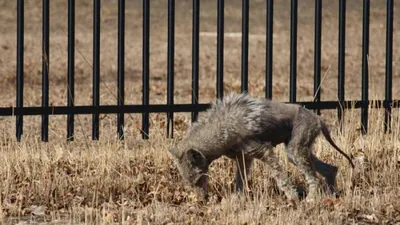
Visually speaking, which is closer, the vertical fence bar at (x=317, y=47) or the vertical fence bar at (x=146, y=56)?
the vertical fence bar at (x=146, y=56)

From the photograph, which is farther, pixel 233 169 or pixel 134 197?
pixel 233 169

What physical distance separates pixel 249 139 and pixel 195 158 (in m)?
0.43

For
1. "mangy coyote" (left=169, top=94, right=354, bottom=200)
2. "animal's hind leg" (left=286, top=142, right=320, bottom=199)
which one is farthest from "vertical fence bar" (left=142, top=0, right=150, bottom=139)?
"animal's hind leg" (left=286, top=142, right=320, bottom=199)

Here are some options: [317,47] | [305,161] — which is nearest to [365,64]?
[317,47]

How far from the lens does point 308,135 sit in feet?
27.5

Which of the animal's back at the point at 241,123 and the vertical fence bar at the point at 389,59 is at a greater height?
the vertical fence bar at the point at 389,59

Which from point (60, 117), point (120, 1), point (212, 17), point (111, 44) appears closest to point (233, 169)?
point (120, 1)

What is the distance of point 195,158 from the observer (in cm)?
820

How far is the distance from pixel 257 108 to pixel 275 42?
48.2 ft

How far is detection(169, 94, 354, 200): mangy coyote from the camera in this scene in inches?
324

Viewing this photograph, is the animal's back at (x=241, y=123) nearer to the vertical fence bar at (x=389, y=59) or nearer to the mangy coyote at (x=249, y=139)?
the mangy coyote at (x=249, y=139)

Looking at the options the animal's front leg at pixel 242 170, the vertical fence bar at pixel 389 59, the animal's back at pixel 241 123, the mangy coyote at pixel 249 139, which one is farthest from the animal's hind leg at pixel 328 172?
the vertical fence bar at pixel 389 59

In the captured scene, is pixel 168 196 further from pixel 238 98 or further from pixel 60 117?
pixel 60 117

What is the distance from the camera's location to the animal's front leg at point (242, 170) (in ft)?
27.5
